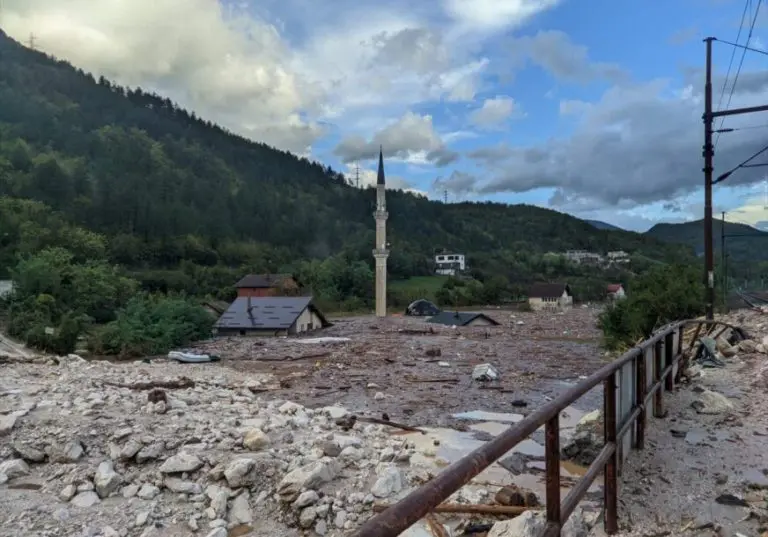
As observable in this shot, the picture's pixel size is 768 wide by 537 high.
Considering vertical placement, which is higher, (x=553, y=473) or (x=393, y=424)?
(x=553, y=473)

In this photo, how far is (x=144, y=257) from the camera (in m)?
77.2

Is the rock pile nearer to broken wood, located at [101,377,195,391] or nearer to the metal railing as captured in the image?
the metal railing

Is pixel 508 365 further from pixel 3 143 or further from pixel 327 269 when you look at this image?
pixel 3 143

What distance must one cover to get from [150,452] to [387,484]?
2929 mm

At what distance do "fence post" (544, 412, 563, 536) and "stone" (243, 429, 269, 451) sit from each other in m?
5.39

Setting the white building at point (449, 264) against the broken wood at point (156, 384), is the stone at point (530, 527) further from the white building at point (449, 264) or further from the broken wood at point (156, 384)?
the white building at point (449, 264)

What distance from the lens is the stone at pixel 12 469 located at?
6.12 metres

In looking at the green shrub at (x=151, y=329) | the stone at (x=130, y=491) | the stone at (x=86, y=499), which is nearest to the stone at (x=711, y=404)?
the stone at (x=130, y=491)

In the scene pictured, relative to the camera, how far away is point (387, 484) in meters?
5.94

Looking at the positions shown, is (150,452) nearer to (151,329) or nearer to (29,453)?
(29,453)

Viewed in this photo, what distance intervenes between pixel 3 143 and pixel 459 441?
10980 centimetres

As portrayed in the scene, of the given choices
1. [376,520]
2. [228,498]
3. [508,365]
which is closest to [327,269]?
[508,365]

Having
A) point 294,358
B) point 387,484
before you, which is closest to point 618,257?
point 294,358

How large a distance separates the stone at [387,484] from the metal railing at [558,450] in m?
2.42
